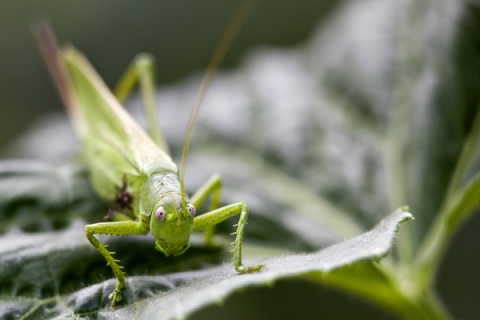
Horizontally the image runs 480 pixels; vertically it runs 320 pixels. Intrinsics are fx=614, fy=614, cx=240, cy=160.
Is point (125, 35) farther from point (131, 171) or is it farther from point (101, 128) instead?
point (131, 171)

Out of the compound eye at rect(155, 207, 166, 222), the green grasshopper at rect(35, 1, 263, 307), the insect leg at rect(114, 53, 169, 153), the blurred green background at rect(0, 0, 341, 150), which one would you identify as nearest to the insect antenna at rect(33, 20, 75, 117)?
the green grasshopper at rect(35, 1, 263, 307)

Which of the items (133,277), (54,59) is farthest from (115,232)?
(54,59)

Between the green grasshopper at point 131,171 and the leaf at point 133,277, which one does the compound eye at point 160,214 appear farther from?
the leaf at point 133,277

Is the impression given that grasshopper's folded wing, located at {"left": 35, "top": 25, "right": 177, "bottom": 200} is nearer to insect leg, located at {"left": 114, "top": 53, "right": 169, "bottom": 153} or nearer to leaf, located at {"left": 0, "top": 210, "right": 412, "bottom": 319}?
insect leg, located at {"left": 114, "top": 53, "right": 169, "bottom": 153}

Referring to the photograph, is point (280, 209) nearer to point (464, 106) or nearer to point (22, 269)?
point (464, 106)

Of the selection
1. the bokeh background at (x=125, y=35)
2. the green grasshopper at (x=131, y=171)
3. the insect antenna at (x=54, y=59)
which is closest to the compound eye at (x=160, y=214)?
the green grasshopper at (x=131, y=171)

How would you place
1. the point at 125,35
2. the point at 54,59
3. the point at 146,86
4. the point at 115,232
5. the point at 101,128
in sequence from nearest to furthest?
the point at 115,232 < the point at 101,128 < the point at 146,86 < the point at 54,59 < the point at 125,35

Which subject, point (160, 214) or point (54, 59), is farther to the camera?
point (54, 59)

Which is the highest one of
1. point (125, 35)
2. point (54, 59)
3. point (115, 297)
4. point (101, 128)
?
point (125, 35)
